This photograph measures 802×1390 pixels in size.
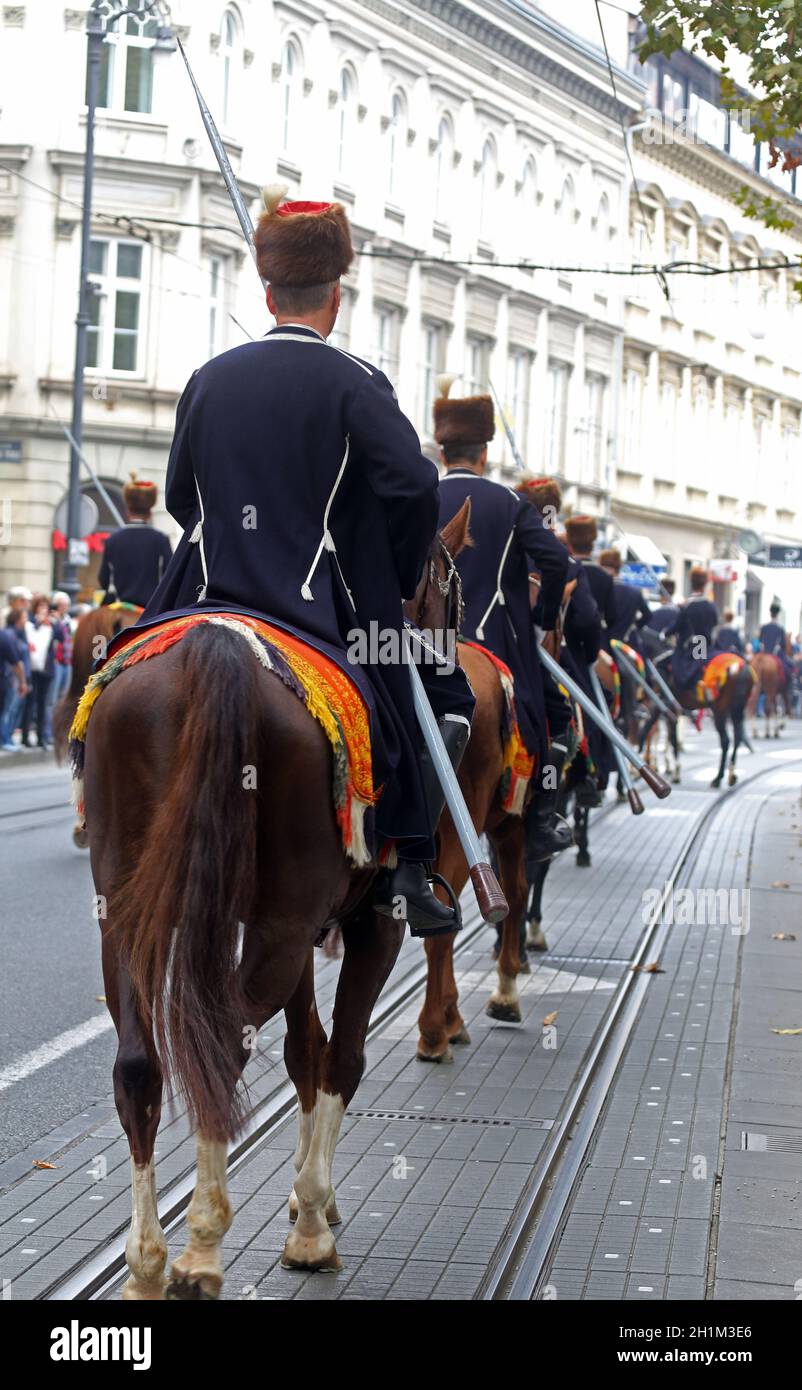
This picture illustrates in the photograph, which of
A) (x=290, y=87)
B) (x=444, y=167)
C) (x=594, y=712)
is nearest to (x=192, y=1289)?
(x=594, y=712)

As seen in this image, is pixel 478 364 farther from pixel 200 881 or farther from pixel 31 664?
pixel 200 881

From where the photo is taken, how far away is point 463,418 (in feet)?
25.3

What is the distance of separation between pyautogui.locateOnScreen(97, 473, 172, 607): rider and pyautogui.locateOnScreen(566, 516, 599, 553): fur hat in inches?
96.5

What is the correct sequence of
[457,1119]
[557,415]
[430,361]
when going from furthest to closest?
[557,415] < [430,361] < [457,1119]

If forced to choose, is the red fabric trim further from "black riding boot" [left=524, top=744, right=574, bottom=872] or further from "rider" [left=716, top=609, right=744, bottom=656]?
"rider" [left=716, top=609, right=744, bottom=656]

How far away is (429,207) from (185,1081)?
39.2m

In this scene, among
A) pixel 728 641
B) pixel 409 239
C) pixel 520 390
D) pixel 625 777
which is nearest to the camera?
pixel 625 777

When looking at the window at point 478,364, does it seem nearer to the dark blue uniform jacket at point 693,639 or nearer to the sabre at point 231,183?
the dark blue uniform jacket at point 693,639


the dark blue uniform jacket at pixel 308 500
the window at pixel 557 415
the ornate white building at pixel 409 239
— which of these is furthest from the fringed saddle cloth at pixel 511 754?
the window at pixel 557 415

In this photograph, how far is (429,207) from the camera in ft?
137

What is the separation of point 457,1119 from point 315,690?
8.81 ft

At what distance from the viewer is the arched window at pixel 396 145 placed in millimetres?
40219

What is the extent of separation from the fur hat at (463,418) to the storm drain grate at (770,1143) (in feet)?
9.05

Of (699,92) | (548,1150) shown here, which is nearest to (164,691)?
(548,1150)
